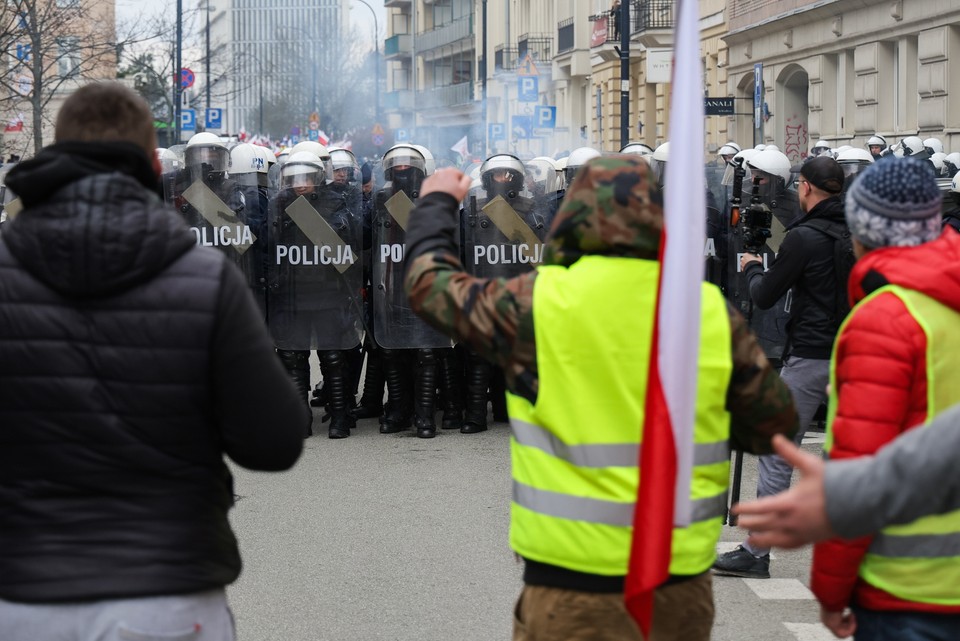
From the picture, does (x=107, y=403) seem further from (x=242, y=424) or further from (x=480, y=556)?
(x=480, y=556)

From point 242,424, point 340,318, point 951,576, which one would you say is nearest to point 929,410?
point 951,576

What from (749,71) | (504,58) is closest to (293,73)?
(504,58)

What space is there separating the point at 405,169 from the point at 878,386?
8.20 meters

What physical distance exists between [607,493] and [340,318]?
7.98 meters

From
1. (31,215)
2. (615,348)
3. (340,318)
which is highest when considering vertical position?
(31,215)

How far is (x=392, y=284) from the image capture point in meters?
11.0

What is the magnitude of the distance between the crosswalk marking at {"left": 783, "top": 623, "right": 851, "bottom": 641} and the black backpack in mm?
1219

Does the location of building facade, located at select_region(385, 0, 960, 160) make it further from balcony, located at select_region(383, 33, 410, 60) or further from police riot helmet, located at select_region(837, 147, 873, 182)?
balcony, located at select_region(383, 33, 410, 60)

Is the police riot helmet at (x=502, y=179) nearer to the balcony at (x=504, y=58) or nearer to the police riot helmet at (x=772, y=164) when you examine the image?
the police riot helmet at (x=772, y=164)

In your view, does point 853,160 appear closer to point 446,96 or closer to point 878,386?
point 878,386

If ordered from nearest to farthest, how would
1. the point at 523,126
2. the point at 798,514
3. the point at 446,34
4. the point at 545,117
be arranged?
the point at 798,514 < the point at 545,117 < the point at 523,126 < the point at 446,34

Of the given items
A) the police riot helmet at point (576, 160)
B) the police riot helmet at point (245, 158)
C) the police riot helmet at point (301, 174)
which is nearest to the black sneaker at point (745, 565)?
the police riot helmet at point (301, 174)

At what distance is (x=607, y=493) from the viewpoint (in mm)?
3066

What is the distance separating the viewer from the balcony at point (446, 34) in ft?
262
